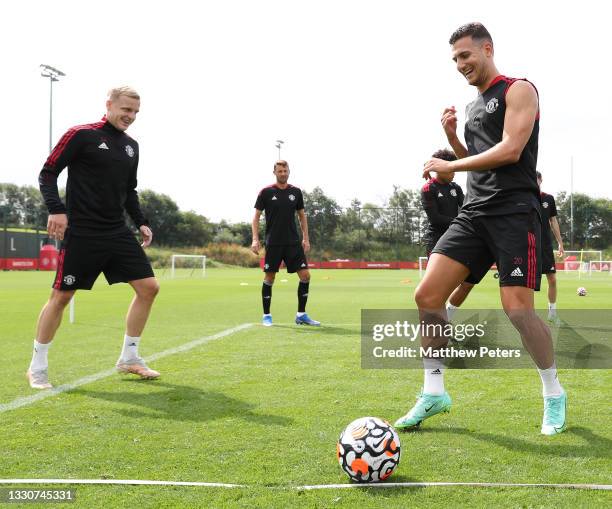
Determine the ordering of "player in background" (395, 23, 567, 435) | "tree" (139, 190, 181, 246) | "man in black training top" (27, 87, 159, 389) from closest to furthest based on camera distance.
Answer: "player in background" (395, 23, 567, 435) < "man in black training top" (27, 87, 159, 389) < "tree" (139, 190, 181, 246)

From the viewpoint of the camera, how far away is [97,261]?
16.4 feet

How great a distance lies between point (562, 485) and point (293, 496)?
110cm

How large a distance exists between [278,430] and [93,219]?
242cm

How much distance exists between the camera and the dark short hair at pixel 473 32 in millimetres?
3590

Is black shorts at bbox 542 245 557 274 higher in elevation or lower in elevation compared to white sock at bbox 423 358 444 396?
higher

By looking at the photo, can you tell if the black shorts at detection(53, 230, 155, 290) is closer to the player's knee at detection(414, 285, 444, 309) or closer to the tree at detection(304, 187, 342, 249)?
the player's knee at detection(414, 285, 444, 309)

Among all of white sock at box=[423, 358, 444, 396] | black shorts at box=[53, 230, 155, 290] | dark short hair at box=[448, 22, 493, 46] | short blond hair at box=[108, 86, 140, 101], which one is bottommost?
white sock at box=[423, 358, 444, 396]

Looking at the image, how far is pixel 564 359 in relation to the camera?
6.08 m

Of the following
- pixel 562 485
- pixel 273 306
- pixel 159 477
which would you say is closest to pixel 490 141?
pixel 562 485

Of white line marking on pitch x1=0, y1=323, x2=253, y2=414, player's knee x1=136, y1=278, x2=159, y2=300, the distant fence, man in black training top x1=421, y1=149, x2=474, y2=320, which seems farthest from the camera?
the distant fence

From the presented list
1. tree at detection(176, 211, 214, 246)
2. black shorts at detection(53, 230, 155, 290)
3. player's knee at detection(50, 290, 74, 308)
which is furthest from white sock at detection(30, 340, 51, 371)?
tree at detection(176, 211, 214, 246)

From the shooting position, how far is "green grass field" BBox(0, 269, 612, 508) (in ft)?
8.56

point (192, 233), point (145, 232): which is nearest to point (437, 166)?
point (145, 232)

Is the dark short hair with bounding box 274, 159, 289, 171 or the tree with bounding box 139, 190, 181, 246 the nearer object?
the dark short hair with bounding box 274, 159, 289, 171
